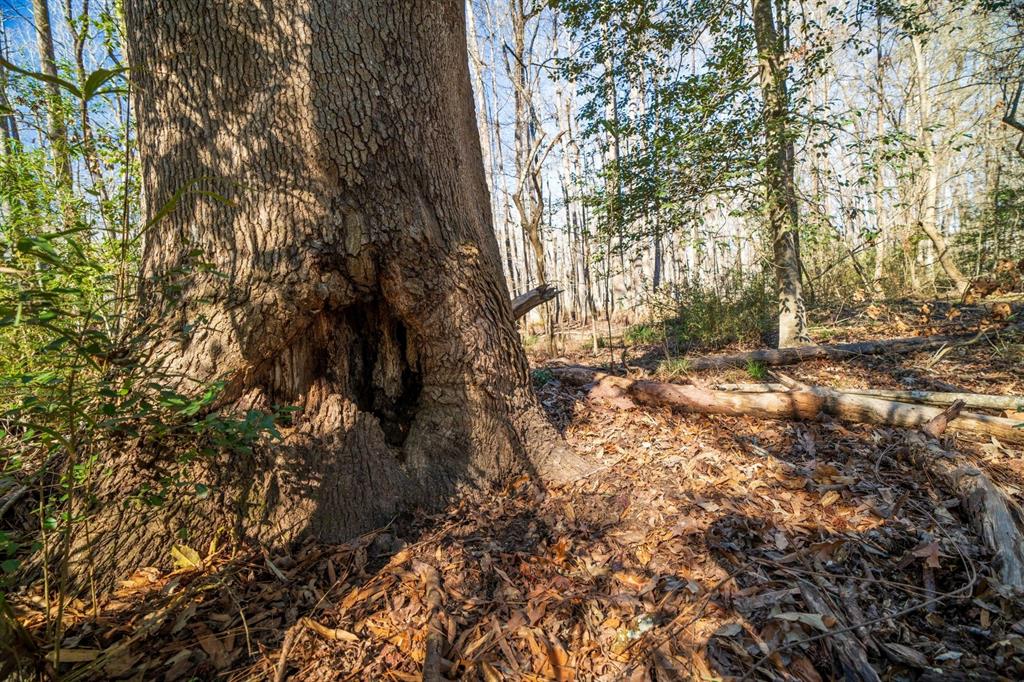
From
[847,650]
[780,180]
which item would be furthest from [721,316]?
[847,650]

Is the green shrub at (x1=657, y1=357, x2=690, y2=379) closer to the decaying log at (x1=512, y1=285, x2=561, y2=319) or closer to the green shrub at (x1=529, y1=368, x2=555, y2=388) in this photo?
the green shrub at (x1=529, y1=368, x2=555, y2=388)

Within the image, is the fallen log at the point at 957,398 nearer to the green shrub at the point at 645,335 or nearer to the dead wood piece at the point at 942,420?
the dead wood piece at the point at 942,420

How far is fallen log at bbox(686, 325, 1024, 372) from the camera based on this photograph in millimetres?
4715

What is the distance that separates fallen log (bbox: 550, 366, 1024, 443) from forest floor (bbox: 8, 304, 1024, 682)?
0.35 meters

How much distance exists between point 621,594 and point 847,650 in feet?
2.43

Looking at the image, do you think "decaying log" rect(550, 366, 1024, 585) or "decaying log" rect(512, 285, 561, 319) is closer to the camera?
"decaying log" rect(550, 366, 1024, 585)

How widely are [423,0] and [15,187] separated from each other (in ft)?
9.56

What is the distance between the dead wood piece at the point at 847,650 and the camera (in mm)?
1332

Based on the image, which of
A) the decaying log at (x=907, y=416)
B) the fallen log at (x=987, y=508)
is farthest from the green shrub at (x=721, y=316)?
the fallen log at (x=987, y=508)

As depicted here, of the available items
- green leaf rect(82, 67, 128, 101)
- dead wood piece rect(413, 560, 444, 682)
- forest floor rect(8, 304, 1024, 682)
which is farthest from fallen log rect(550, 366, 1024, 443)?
green leaf rect(82, 67, 128, 101)

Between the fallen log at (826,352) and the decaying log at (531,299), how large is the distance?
197 cm

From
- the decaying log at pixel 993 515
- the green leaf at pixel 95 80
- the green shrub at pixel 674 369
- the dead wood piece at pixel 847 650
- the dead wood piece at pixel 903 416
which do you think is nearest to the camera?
the green leaf at pixel 95 80

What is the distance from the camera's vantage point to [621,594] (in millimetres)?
1681

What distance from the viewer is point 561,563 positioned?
1.87 metres
